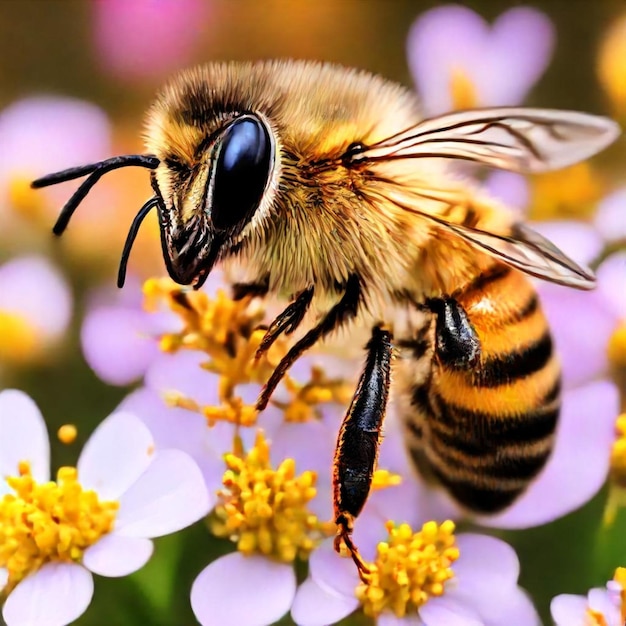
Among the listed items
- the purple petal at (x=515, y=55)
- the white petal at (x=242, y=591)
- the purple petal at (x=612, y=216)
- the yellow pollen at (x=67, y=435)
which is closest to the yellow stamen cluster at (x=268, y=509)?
the white petal at (x=242, y=591)

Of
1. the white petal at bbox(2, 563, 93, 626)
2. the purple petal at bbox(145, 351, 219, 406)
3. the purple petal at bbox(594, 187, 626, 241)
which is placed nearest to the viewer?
the white petal at bbox(2, 563, 93, 626)

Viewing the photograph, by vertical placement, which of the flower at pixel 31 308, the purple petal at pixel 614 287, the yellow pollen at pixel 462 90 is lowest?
the flower at pixel 31 308

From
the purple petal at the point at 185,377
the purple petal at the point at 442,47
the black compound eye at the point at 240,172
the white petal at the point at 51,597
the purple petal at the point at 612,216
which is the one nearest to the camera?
the black compound eye at the point at 240,172

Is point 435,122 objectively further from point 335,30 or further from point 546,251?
point 335,30

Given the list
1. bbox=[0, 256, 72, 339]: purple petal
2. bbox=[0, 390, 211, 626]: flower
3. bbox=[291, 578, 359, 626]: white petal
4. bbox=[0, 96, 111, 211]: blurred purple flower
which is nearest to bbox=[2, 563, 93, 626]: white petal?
bbox=[0, 390, 211, 626]: flower

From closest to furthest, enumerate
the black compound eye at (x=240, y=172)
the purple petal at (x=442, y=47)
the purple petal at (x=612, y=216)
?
the black compound eye at (x=240, y=172) → the purple petal at (x=612, y=216) → the purple petal at (x=442, y=47)

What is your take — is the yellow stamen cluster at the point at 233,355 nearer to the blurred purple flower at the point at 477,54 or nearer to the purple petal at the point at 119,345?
the purple petal at the point at 119,345

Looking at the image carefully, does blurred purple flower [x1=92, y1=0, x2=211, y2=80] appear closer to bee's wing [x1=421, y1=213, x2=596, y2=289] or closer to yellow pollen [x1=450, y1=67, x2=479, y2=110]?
Result: yellow pollen [x1=450, y1=67, x2=479, y2=110]
